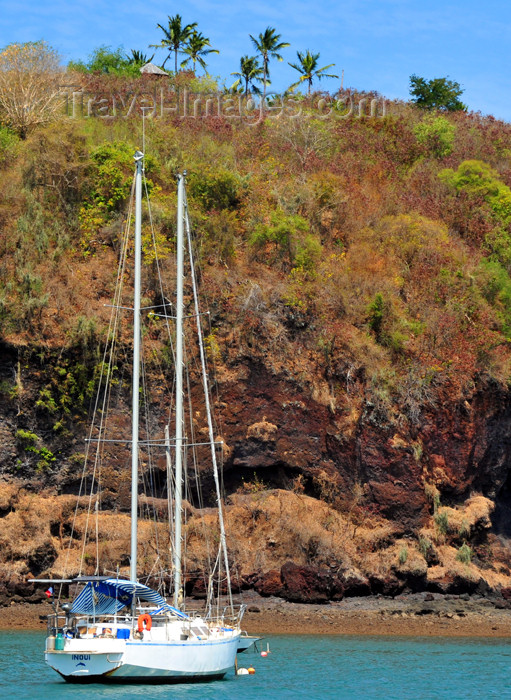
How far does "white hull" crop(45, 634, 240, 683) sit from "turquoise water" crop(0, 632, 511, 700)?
398 millimetres

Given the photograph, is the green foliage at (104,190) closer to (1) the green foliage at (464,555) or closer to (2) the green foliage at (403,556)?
(2) the green foliage at (403,556)

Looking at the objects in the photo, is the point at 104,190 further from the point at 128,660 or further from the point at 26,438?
the point at 128,660

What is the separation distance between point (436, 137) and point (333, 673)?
42.3 m

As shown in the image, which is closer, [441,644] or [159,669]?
[159,669]

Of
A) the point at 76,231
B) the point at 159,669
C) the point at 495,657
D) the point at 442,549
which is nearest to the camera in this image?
the point at 159,669

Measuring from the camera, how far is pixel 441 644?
120ft

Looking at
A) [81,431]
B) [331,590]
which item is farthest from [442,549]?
[81,431]

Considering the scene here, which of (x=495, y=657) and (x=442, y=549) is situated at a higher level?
(x=442, y=549)

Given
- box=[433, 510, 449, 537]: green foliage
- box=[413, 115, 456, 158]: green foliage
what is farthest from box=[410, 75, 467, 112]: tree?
box=[433, 510, 449, 537]: green foliage

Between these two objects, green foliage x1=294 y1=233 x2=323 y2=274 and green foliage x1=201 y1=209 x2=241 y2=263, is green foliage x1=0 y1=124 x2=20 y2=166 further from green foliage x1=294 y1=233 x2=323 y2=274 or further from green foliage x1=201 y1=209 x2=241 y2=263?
green foliage x1=294 y1=233 x2=323 y2=274

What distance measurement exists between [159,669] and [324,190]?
106 feet

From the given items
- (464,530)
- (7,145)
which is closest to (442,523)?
(464,530)

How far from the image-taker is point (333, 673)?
1195 inches

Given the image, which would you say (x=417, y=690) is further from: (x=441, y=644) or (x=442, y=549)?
(x=442, y=549)
